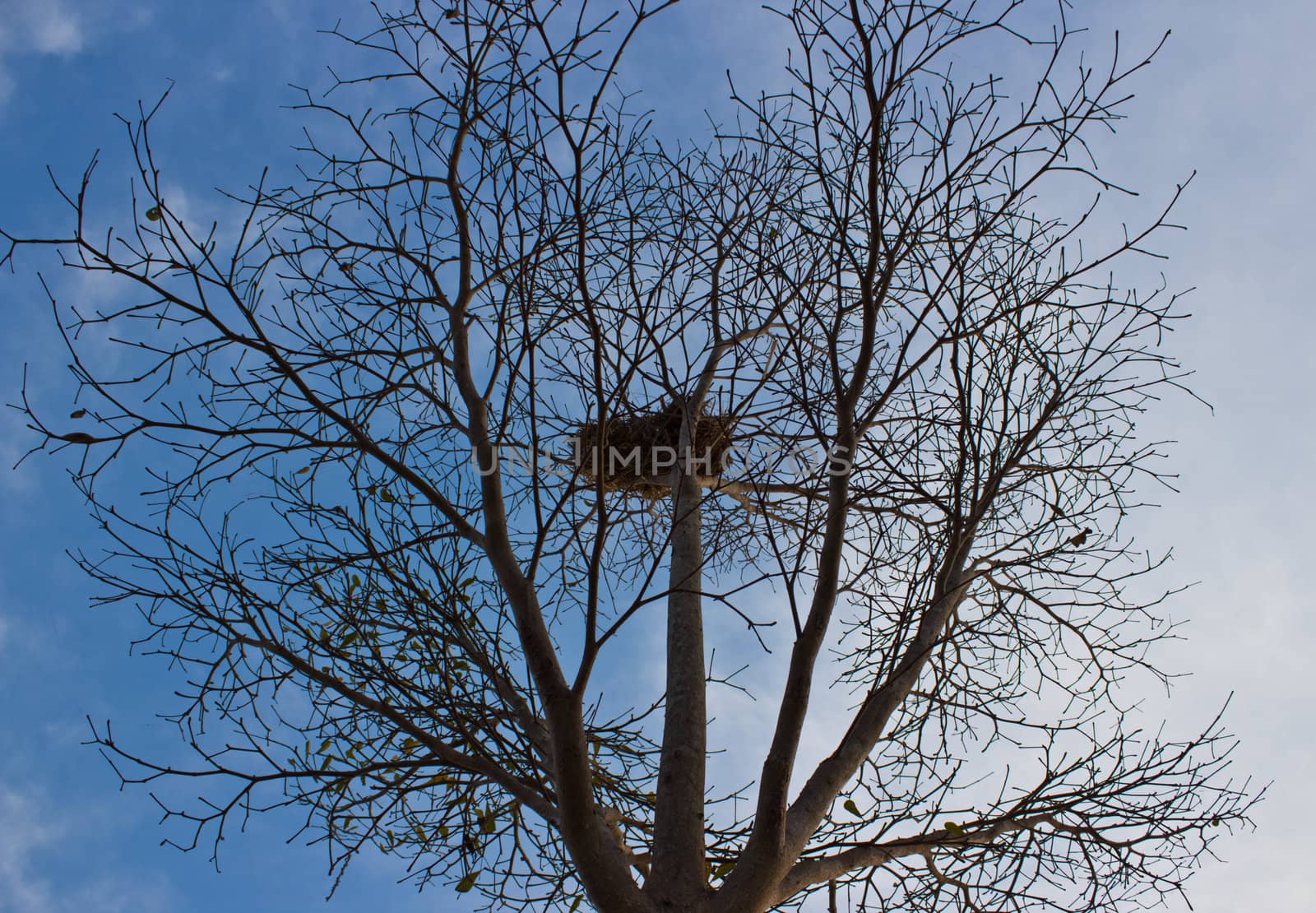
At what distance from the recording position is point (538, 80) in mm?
2596

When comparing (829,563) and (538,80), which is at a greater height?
(538,80)

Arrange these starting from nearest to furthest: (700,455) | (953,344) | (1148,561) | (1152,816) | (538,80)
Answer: (953,344)
(538,80)
(1152,816)
(1148,561)
(700,455)

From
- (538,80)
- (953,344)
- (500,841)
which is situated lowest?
(500,841)

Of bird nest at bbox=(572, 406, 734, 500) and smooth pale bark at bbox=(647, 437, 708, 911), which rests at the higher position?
bird nest at bbox=(572, 406, 734, 500)

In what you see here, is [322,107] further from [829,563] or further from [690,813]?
[690,813]

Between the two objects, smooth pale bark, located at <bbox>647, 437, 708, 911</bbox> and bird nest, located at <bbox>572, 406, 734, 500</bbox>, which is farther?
bird nest, located at <bbox>572, 406, 734, 500</bbox>

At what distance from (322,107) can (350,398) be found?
949 mm

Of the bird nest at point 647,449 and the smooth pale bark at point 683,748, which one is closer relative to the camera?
the smooth pale bark at point 683,748

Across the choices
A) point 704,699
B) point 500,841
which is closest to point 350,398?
point 704,699

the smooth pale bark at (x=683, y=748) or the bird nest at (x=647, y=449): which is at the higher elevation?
the bird nest at (x=647, y=449)

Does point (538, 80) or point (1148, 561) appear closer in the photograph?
point (538, 80)

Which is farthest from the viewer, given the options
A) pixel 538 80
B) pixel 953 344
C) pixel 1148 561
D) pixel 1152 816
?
pixel 1148 561

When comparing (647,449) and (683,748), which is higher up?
(647,449)

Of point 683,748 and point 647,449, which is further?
point 647,449
